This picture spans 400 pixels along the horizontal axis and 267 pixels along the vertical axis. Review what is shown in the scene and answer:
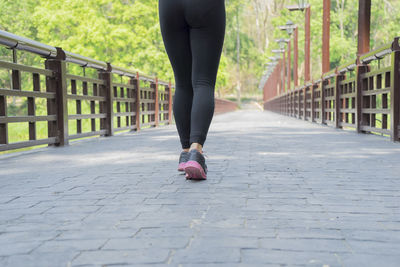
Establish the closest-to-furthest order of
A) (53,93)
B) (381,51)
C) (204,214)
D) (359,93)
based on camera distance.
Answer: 1. (204,214)
2. (53,93)
3. (381,51)
4. (359,93)

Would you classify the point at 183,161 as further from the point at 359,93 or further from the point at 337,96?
the point at 337,96

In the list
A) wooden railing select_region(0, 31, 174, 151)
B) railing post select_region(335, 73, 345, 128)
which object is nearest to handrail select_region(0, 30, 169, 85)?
wooden railing select_region(0, 31, 174, 151)

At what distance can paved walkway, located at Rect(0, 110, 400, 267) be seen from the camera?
1759mm

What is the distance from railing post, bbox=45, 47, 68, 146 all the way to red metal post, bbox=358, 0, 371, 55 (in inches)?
291

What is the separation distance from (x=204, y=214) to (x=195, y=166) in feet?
3.19

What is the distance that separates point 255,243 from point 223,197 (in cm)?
94

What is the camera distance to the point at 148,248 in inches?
72.4

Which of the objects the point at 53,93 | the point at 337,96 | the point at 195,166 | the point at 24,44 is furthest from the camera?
the point at 337,96

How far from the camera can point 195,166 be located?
3.36 metres

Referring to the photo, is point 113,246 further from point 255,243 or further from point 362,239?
point 362,239

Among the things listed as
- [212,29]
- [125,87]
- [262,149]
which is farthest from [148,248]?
[125,87]

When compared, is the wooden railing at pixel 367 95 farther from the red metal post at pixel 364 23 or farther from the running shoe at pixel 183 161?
the running shoe at pixel 183 161

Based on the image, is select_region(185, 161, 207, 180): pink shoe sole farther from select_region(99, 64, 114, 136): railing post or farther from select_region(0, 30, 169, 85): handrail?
select_region(99, 64, 114, 136): railing post

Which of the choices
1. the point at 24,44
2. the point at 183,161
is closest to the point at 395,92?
the point at 183,161
